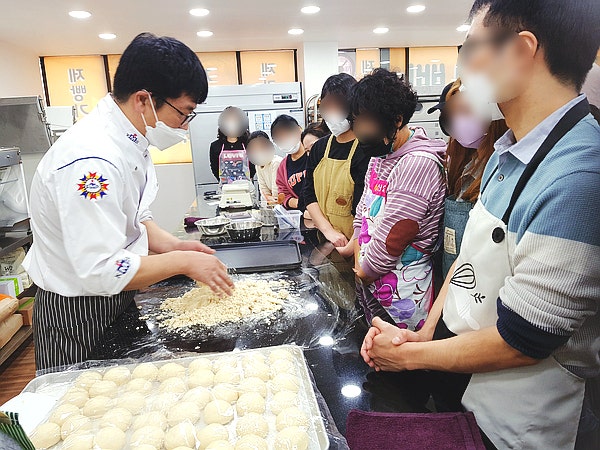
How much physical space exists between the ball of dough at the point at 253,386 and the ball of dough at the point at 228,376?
0.07ft

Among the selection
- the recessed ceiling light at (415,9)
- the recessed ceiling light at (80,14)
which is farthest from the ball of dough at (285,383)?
the recessed ceiling light at (415,9)

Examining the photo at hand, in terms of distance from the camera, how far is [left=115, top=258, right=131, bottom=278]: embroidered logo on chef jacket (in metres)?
1.17

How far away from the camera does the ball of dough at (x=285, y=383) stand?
0.96m

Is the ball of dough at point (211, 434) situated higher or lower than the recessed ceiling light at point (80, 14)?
lower

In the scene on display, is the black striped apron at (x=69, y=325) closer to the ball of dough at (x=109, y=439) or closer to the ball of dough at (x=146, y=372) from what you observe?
the ball of dough at (x=146, y=372)

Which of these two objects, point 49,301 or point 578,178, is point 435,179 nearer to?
point 578,178

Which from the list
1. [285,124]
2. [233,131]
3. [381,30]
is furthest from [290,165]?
[381,30]

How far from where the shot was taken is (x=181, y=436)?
832 millimetres

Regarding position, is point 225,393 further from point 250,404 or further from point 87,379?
point 87,379

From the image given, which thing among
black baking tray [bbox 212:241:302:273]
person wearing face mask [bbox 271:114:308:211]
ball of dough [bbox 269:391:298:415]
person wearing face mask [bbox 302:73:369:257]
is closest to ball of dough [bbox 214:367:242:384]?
ball of dough [bbox 269:391:298:415]

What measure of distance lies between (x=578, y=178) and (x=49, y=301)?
1.41m

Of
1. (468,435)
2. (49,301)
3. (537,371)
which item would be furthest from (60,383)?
(537,371)

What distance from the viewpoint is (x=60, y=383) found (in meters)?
1.02

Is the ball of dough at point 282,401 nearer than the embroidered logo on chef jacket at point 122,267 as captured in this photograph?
Yes
